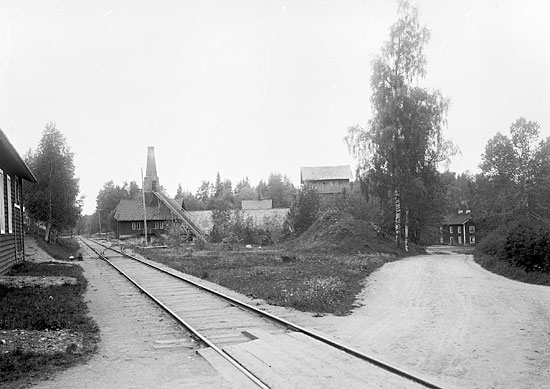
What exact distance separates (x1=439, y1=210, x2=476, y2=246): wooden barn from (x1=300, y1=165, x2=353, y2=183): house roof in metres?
19.0

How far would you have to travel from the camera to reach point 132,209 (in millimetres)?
72625

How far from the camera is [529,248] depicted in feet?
59.1

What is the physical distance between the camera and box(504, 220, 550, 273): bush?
1719 centimetres

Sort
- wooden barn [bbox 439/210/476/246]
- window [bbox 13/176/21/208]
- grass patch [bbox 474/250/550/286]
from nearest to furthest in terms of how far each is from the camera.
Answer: grass patch [bbox 474/250/550/286]
window [bbox 13/176/21/208]
wooden barn [bbox 439/210/476/246]

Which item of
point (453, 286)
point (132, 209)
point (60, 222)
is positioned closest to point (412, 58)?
point (453, 286)

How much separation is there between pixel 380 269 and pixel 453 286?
6.92 meters

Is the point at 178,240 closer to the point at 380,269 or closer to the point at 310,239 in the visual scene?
the point at 310,239

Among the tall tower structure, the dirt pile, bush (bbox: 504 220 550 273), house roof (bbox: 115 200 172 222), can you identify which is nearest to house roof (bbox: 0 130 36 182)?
bush (bbox: 504 220 550 273)

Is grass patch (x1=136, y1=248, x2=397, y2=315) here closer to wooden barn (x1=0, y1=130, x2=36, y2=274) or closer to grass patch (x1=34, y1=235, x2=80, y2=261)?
wooden barn (x1=0, y1=130, x2=36, y2=274)

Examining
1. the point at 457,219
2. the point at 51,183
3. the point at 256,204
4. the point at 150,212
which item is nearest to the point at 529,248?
the point at 51,183

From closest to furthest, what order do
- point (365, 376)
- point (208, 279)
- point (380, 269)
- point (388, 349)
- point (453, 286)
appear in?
point (365, 376) → point (388, 349) → point (453, 286) → point (208, 279) → point (380, 269)

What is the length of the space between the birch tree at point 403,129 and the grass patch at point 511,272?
9746 millimetres

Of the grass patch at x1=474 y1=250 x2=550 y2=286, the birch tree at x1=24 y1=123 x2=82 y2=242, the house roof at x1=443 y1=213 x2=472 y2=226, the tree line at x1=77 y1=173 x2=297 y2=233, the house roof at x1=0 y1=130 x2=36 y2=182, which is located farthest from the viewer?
the tree line at x1=77 y1=173 x2=297 y2=233

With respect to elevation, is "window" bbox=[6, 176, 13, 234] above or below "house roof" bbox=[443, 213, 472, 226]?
above
